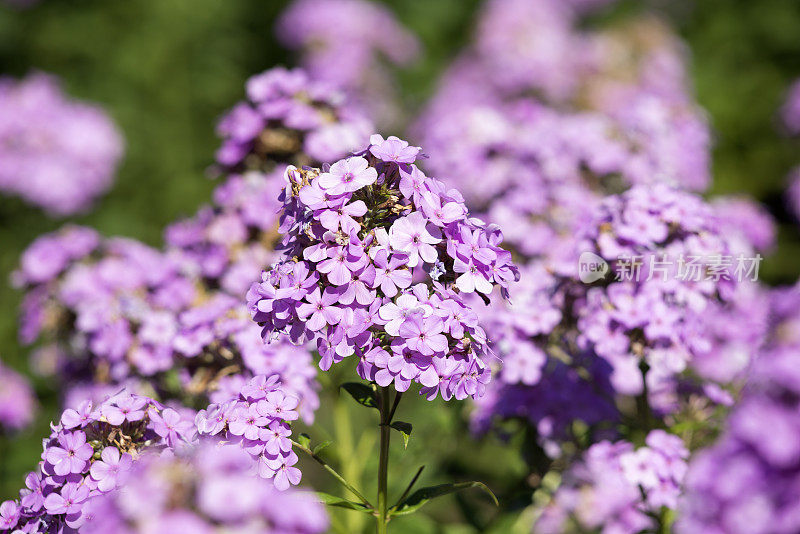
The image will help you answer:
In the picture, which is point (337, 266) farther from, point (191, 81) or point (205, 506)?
point (191, 81)

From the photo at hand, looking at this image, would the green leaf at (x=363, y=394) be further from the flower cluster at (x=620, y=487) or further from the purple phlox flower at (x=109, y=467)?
the flower cluster at (x=620, y=487)

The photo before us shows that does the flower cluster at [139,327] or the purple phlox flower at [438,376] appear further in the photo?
the flower cluster at [139,327]

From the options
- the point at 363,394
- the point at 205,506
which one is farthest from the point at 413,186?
the point at 205,506

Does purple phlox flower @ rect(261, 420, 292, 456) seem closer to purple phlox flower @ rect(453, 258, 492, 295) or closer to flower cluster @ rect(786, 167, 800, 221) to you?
purple phlox flower @ rect(453, 258, 492, 295)

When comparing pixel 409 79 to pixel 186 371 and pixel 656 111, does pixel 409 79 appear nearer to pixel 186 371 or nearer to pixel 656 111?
pixel 656 111

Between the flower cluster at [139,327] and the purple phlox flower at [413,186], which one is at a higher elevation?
the purple phlox flower at [413,186]

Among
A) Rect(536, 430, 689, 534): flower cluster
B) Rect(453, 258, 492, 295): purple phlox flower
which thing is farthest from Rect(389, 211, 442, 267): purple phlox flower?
Rect(536, 430, 689, 534): flower cluster

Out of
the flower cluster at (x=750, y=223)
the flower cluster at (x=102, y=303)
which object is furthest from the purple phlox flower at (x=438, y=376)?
the flower cluster at (x=750, y=223)
